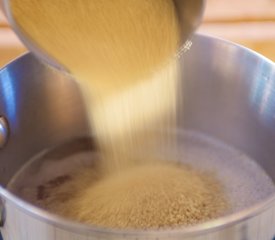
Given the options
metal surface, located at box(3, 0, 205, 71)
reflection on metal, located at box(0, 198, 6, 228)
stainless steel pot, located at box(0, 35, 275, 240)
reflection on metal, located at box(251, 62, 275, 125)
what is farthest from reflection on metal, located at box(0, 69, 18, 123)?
reflection on metal, located at box(251, 62, 275, 125)

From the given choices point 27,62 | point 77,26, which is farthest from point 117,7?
point 27,62

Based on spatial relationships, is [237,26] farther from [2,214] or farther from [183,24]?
[2,214]

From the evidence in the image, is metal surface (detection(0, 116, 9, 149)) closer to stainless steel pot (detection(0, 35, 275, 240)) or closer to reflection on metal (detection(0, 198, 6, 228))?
stainless steel pot (detection(0, 35, 275, 240))

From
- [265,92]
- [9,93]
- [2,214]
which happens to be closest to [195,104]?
[265,92]

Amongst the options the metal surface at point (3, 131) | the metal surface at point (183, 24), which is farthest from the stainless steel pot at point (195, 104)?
the metal surface at point (183, 24)

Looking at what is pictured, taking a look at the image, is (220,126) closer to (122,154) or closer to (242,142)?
(242,142)

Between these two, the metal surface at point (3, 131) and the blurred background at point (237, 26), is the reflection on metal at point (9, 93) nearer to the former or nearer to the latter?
the metal surface at point (3, 131)
